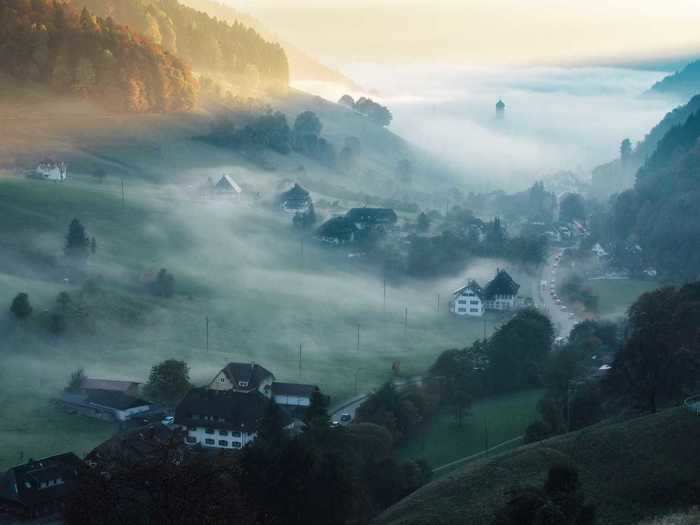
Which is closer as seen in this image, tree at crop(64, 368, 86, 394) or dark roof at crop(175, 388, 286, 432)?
dark roof at crop(175, 388, 286, 432)

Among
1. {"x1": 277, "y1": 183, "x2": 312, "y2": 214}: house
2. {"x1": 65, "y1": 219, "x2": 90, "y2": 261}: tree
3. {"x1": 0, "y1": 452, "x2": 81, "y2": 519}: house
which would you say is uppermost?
{"x1": 277, "y1": 183, "x2": 312, "y2": 214}: house

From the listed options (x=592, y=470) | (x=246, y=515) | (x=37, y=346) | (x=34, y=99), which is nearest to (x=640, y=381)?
(x=592, y=470)

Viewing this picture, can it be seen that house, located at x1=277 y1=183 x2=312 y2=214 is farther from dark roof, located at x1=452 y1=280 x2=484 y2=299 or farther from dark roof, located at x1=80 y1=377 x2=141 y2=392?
dark roof, located at x1=80 y1=377 x2=141 y2=392

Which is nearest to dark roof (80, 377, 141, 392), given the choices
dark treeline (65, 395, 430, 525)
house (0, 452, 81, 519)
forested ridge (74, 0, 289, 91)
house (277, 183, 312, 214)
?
house (0, 452, 81, 519)

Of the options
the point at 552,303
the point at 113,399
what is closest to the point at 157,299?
the point at 113,399

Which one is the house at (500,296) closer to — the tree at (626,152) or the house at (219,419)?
the house at (219,419)

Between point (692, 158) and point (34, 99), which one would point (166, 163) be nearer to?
point (34, 99)
